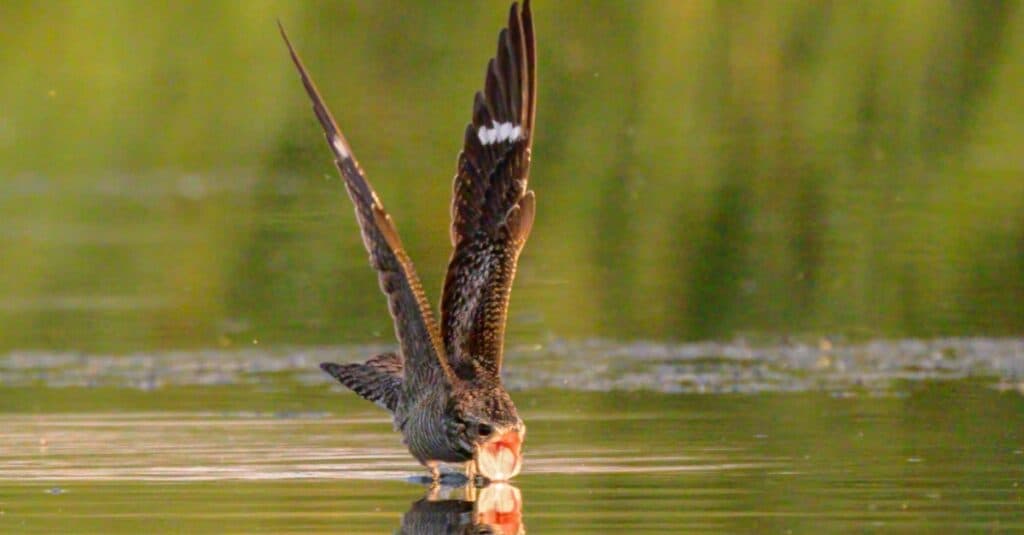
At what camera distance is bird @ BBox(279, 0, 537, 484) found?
30.6 ft

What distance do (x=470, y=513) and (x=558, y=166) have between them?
38.4 feet

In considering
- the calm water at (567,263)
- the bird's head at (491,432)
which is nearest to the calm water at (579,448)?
the calm water at (567,263)

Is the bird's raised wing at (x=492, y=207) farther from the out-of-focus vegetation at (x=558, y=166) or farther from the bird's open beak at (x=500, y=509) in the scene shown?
the out-of-focus vegetation at (x=558, y=166)

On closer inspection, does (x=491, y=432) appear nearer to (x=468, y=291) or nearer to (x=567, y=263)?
(x=468, y=291)

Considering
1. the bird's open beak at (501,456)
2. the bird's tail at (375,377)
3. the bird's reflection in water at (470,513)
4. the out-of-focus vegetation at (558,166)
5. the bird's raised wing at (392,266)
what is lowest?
the bird's reflection in water at (470,513)

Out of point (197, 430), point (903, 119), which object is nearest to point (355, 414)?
point (197, 430)

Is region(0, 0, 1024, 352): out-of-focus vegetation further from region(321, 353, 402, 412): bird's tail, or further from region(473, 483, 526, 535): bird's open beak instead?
region(473, 483, 526, 535): bird's open beak

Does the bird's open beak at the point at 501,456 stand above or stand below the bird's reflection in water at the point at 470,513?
above

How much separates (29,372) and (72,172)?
374 inches

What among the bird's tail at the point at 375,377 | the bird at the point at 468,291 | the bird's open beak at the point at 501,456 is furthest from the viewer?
the bird's tail at the point at 375,377

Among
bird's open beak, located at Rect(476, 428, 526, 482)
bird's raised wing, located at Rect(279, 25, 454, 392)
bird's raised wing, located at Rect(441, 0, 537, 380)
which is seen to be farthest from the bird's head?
bird's raised wing, located at Rect(441, 0, 537, 380)

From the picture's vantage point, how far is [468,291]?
10.2m

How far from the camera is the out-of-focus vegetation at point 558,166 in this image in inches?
587

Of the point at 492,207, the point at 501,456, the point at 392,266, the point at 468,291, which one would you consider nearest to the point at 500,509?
the point at 501,456
